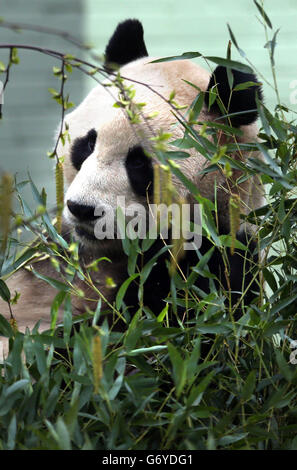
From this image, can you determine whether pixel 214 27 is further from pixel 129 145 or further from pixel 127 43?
pixel 129 145

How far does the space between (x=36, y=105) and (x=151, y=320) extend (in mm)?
2066

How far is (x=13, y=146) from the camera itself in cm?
297

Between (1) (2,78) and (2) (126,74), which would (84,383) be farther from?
(1) (2,78)

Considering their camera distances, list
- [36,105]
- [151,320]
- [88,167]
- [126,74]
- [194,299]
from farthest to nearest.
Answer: [36,105]
[126,74]
[88,167]
[194,299]
[151,320]

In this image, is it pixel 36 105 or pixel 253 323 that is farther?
pixel 36 105

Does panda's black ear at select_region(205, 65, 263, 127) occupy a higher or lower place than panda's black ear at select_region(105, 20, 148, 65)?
lower

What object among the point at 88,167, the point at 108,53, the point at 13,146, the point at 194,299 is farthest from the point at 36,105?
the point at 194,299

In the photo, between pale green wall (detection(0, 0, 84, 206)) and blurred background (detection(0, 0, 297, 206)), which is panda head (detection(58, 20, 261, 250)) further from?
pale green wall (detection(0, 0, 84, 206))

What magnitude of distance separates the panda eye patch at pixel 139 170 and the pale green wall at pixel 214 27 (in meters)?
1.46

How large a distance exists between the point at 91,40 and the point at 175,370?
2.19 meters

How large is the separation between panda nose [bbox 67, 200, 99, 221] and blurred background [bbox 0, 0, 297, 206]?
1.38m

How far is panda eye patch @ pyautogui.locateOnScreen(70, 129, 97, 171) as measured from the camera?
149 centimetres

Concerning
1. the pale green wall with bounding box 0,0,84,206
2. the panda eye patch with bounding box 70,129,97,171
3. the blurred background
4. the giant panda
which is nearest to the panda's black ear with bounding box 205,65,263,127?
the giant panda

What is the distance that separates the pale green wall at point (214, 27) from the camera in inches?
110
